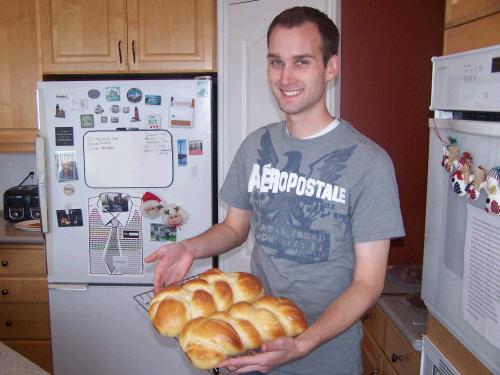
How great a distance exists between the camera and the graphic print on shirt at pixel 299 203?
1.14m

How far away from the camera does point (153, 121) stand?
2332 mm

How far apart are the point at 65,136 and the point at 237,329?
5.62 feet

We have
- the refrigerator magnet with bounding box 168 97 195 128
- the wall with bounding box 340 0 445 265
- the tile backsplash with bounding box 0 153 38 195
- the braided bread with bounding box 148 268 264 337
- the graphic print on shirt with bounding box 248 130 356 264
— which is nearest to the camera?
the braided bread with bounding box 148 268 264 337

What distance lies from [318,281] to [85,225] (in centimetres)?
156

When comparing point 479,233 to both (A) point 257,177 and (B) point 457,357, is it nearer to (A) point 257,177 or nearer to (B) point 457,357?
(B) point 457,357

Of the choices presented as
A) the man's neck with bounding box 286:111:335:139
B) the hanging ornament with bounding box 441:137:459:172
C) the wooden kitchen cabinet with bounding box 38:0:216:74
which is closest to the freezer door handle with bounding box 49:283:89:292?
the wooden kitchen cabinet with bounding box 38:0:216:74

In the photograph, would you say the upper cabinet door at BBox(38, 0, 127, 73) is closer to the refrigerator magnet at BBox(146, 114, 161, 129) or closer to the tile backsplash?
the refrigerator magnet at BBox(146, 114, 161, 129)

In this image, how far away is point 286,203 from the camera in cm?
119

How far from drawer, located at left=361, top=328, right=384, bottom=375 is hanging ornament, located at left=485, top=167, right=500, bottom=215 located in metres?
0.98

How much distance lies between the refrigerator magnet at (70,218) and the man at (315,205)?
1.32 metres

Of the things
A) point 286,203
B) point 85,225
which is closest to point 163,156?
point 85,225

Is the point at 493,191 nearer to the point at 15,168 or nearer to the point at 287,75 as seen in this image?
the point at 287,75

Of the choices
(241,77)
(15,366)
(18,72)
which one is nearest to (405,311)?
(15,366)

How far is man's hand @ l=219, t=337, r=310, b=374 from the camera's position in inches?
32.6
